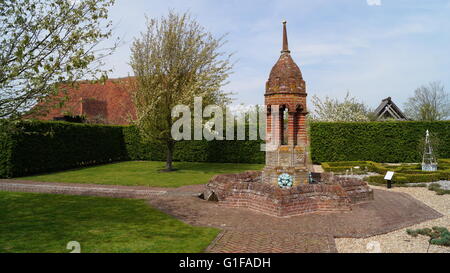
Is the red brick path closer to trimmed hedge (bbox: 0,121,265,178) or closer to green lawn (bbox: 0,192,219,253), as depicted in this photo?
green lawn (bbox: 0,192,219,253)

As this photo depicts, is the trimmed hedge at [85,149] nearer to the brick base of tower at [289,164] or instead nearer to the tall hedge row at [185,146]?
the tall hedge row at [185,146]

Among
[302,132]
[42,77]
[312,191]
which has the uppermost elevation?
[42,77]

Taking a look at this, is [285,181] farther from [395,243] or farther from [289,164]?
[395,243]

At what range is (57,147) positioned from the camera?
70.0ft

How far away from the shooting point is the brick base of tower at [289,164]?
1153cm

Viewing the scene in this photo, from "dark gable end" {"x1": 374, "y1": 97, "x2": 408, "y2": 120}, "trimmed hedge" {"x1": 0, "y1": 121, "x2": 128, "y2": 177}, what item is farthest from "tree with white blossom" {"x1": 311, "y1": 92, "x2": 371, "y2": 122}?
"trimmed hedge" {"x1": 0, "y1": 121, "x2": 128, "y2": 177}

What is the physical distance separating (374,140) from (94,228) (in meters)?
23.6

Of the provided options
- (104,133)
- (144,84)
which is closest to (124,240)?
(144,84)

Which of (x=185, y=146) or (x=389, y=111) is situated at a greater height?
(x=389, y=111)

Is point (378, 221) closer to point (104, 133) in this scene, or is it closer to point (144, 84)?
point (144, 84)

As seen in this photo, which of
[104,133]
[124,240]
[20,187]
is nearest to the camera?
[124,240]

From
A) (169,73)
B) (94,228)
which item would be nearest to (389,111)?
(169,73)

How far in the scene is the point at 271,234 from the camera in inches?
287
